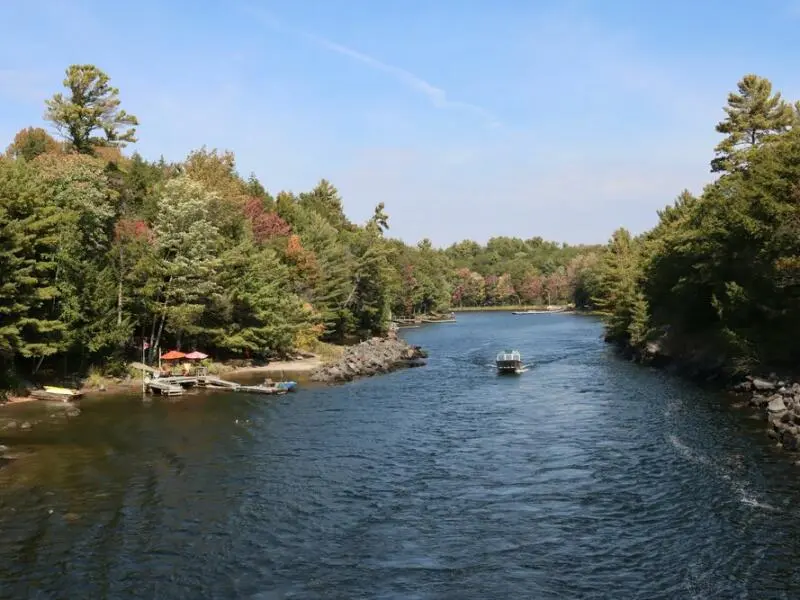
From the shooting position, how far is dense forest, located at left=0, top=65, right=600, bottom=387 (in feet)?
141

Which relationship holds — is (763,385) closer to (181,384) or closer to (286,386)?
(286,386)

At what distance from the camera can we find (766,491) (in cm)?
2470

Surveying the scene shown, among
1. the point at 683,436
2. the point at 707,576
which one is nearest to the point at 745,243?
the point at 683,436

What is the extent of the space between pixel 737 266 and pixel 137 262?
4595 cm

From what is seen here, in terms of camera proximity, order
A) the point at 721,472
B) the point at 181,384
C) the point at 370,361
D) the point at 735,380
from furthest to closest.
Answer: the point at 370,361
the point at 181,384
the point at 735,380
the point at 721,472

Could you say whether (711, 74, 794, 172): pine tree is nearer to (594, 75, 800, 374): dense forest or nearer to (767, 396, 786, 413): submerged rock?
(594, 75, 800, 374): dense forest

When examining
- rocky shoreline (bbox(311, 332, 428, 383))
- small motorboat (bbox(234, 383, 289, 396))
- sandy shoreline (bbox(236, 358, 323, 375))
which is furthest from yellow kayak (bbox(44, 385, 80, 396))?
rocky shoreline (bbox(311, 332, 428, 383))

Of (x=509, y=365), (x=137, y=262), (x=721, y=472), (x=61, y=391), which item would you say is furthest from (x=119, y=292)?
(x=721, y=472)

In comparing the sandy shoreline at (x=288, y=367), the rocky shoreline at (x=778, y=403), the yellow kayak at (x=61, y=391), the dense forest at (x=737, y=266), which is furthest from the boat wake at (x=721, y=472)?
the sandy shoreline at (x=288, y=367)

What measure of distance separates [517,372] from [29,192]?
4075 centimetres

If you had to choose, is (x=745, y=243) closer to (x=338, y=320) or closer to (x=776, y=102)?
(x=776, y=102)

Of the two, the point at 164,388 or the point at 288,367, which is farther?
the point at 288,367

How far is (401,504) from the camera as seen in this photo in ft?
79.8

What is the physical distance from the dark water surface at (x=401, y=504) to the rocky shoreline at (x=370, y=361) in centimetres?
1438
